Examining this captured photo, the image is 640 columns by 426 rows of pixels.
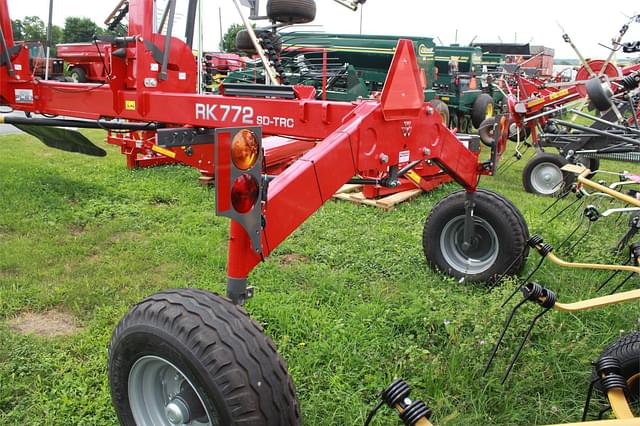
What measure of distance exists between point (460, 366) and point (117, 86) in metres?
3.40

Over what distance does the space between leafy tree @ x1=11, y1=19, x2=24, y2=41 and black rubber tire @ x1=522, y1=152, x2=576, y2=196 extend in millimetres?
6945

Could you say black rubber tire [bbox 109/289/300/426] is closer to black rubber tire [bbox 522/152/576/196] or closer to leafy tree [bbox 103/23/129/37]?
leafy tree [bbox 103/23/129/37]

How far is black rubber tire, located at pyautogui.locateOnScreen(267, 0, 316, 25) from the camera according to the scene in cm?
416

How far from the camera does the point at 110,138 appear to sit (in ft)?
26.7

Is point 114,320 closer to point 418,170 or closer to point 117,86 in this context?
point 117,86

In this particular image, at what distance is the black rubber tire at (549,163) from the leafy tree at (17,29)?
6945mm

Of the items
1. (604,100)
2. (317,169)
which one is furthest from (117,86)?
(604,100)

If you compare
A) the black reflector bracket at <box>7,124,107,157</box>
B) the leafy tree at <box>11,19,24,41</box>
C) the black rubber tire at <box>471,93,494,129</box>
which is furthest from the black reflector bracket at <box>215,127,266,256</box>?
the black rubber tire at <box>471,93,494,129</box>

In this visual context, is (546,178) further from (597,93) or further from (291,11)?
(597,93)

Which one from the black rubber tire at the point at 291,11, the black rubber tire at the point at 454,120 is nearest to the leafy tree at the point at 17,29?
the black rubber tire at the point at 291,11

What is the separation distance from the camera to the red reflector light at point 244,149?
196 cm

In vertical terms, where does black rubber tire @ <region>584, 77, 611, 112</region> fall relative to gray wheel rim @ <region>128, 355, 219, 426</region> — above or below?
above

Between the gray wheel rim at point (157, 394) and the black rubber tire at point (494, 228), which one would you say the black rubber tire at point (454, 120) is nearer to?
the black rubber tire at point (494, 228)

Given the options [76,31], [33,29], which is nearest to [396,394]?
[33,29]
